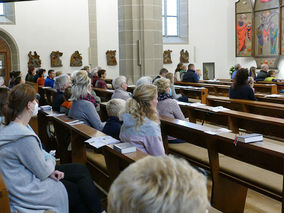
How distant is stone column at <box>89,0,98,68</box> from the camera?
51.5 ft

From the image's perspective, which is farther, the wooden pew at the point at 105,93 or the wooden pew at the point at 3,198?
the wooden pew at the point at 105,93

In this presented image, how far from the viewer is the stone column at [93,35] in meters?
15.7

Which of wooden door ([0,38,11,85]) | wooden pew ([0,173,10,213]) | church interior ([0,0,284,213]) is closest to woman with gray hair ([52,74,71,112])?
church interior ([0,0,284,213])

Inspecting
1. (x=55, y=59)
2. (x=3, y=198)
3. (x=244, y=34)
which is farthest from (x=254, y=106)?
(x=244, y=34)

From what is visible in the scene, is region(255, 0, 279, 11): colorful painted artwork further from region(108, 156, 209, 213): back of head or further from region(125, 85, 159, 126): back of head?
region(108, 156, 209, 213): back of head

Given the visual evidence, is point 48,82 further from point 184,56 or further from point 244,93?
point 184,56

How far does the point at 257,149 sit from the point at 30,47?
12845mm

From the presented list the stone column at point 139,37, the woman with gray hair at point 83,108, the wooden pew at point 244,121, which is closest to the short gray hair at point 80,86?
the woman with gray hair at point 83,108

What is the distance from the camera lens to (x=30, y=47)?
14602 mm

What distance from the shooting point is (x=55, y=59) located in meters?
14.9

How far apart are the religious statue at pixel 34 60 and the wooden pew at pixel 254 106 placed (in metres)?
9.11

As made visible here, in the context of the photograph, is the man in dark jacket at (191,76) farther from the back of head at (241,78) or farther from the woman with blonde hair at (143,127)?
the woman with blonde hair at (143,127)

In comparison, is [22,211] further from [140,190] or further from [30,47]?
[30,47]

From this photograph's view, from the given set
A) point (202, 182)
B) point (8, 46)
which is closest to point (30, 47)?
point (8, 46)
